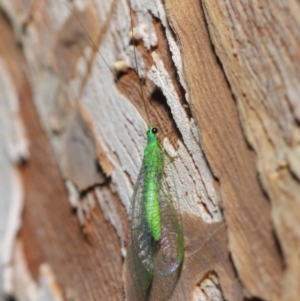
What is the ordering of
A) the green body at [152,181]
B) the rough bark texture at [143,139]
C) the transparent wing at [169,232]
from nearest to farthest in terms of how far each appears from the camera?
1. the rough bark texture at [143,139]
2. the transparent wing at [169,232]
3. the green body at [152,181]

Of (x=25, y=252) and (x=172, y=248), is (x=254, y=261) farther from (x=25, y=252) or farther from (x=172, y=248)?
(x=25, y=252)

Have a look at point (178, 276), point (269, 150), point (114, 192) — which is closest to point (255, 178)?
point (269, 150)

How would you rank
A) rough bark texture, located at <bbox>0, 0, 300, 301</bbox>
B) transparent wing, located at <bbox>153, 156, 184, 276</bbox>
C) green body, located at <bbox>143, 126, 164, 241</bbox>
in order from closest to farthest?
1. rough bark texture, located at <bbox>0, 0, 300, 301</bbox>
2. transparent wing, located at <bbox>153, 156, 184, 276</bbox>
3. green body, located at <bbox>143, 126, 164, 241</bbox>

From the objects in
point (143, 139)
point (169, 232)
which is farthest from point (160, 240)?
point (143, 139)

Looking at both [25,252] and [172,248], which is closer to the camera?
[172,248]

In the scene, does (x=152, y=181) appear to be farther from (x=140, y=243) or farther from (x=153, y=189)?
(x=140, y=243)

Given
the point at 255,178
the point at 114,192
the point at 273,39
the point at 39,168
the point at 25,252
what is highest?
the point at 39,168
